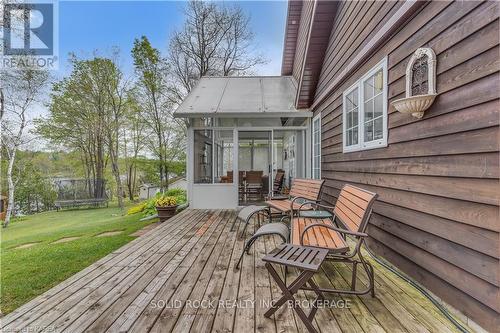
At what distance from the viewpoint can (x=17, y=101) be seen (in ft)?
29.7

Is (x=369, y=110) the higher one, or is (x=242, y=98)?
(x=242, y=98)

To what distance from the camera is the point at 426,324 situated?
5.82ft

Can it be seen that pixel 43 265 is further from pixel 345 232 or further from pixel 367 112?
pixel 367 112

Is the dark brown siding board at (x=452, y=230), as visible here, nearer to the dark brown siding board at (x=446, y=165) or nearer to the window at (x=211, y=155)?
the dark brown siding board at (x=446, y=165)

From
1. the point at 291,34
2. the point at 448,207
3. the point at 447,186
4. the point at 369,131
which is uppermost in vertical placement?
the point at 291,34

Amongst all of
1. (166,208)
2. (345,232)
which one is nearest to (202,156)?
(166,208)

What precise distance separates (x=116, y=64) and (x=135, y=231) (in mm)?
9700

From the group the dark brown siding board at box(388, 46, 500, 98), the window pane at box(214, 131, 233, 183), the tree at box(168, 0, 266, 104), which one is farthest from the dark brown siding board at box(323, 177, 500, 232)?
the tree at box(168, 0, 266, 104)

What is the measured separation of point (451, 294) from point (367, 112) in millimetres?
2389

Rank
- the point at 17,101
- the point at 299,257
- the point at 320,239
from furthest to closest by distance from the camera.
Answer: the point at 17,101
the point at 320,239
the point at 299,257

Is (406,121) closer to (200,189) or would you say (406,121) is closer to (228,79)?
(200,189)

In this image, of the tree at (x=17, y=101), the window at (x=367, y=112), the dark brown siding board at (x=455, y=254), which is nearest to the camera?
the dark brown siding board at (x=455, y=254)

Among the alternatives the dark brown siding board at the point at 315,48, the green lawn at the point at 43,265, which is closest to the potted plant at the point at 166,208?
the green lawn at the point at 43,265

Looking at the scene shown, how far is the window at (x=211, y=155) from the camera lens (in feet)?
22.5
